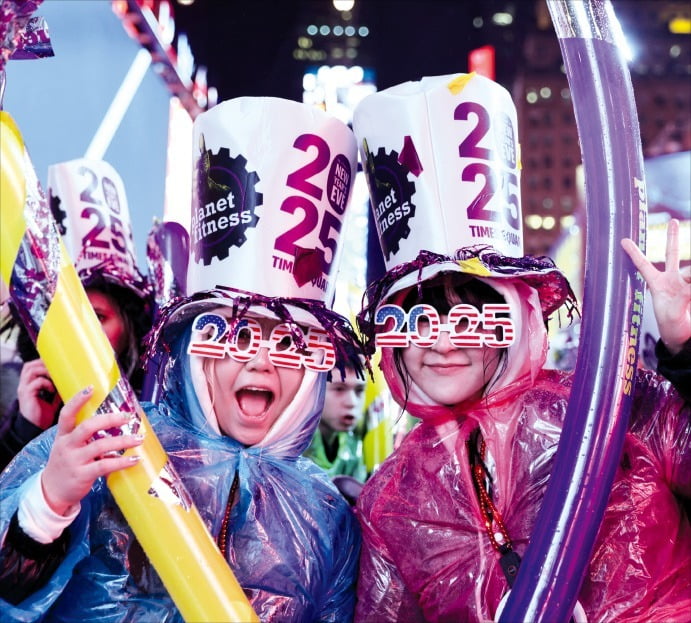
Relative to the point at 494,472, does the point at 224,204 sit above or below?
above

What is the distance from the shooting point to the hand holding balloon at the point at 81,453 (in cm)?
164

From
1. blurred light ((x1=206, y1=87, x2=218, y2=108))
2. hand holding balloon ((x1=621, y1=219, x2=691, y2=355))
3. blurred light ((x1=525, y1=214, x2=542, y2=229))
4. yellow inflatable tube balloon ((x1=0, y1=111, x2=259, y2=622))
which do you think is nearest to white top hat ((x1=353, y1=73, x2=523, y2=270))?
hand holding balloon ((x1=621, y1=219, x2=691, y2=355))

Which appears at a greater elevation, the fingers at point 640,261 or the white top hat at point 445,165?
the white top hat at point 445,165

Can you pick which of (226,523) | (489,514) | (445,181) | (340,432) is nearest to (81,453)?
(226,523)

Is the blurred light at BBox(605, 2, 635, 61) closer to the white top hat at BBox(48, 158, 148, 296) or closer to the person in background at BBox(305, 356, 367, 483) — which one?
the white top hat at BBox(48, 158, 148, 296)

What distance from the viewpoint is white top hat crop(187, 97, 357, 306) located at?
212 cm

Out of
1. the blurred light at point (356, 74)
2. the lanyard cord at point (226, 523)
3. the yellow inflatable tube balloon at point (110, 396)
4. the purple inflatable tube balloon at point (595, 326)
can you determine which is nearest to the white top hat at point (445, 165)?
the purple inflatable tube balloon at point (595, 326)

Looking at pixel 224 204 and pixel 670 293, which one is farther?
pixel 224 204

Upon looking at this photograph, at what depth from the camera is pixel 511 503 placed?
2.01 meters

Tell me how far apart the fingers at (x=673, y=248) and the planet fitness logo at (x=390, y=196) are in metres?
0.62

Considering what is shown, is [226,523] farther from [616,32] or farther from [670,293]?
[616,32]

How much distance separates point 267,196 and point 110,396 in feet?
2.27

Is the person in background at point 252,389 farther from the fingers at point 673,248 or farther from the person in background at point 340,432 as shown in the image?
the person in background at point 340,432

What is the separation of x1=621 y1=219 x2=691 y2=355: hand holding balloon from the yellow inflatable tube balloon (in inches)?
40.4
